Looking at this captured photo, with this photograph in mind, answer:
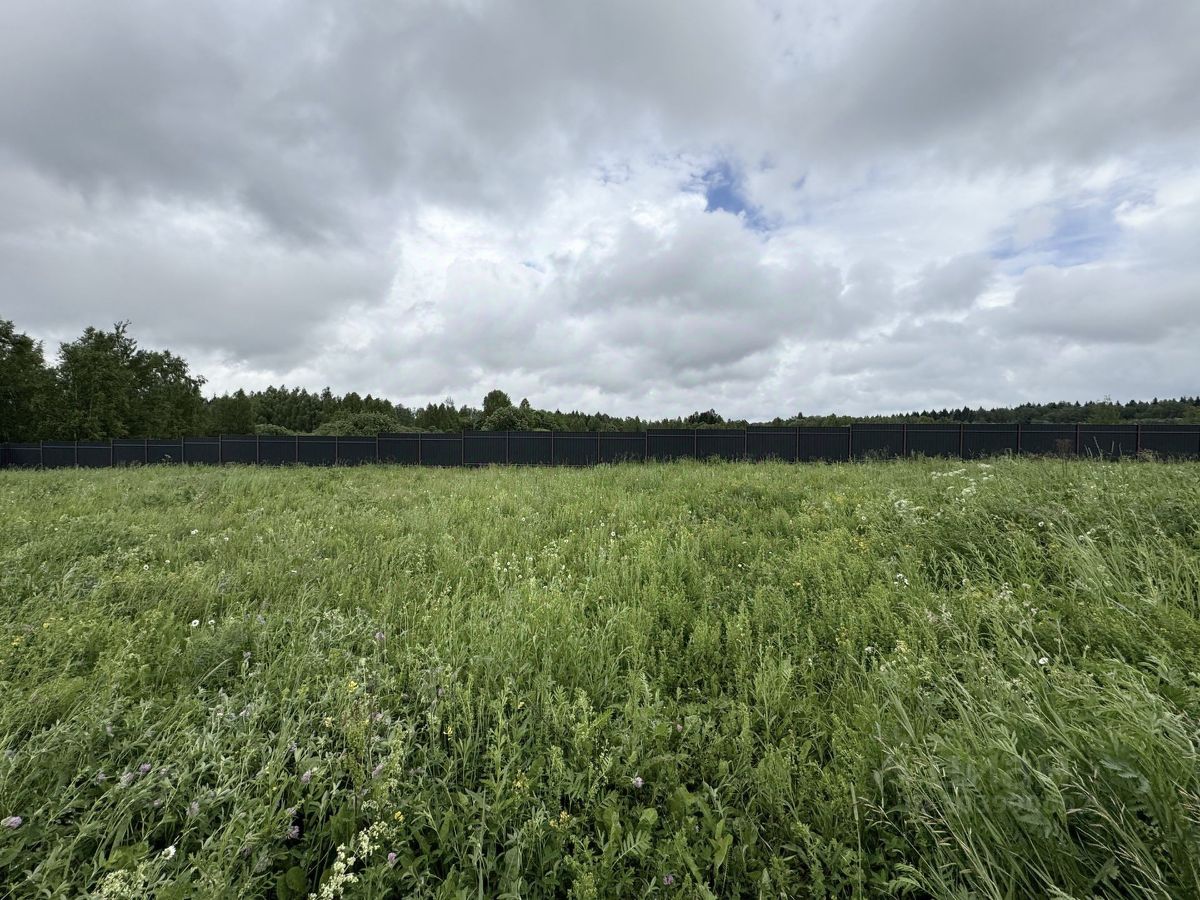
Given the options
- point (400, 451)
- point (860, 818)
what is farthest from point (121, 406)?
point (860, 818)

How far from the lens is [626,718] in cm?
255

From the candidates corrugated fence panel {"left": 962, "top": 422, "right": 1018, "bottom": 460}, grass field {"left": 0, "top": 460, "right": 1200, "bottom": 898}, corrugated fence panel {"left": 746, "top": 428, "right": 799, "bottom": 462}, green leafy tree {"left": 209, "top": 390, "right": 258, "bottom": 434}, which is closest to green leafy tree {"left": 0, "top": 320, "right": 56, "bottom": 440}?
green leafy tree {"left": 209, "top": 390, "right": 258, "bottom": 434}

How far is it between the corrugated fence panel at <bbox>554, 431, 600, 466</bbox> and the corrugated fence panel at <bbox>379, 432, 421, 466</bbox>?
689 cm

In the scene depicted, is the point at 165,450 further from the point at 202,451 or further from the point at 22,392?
the point at 22,392

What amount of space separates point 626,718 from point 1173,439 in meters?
26.1

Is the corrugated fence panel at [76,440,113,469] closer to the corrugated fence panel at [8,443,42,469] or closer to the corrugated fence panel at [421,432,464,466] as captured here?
the corrugated fence panel at [8,443,42,469]

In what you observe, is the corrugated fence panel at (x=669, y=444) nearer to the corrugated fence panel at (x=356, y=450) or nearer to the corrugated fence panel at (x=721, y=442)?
the corrugated fence panel at (x=721, y=442)

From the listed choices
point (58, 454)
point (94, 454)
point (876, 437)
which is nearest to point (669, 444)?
point (876, 437)

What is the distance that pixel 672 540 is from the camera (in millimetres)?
5906

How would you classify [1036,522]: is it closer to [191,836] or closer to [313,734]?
[313,734]

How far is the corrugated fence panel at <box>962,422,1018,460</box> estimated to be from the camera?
1880 cm

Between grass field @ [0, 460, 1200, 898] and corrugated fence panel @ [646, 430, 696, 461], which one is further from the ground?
corrugated fence panel @ [646, 430, 696, 461]

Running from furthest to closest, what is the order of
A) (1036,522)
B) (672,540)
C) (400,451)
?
(400,451) → (672,540) → (1036,522)

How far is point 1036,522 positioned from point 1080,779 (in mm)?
3987
